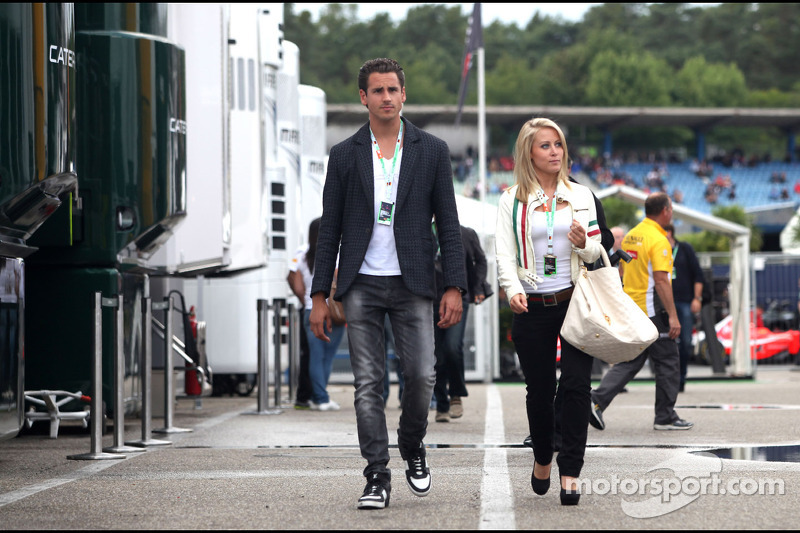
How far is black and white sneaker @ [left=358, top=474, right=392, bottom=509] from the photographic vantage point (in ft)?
19.2

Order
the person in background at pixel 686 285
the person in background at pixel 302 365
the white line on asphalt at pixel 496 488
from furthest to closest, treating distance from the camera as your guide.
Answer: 1. the person in background at pixel 686 285
2. the person in background at pixel 302 365
3. the white line on asphalt at pixel 496 488

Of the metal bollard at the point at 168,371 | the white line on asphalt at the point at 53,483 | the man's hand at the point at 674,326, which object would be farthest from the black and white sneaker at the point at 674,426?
the white line on asphalt at the point at 53,483

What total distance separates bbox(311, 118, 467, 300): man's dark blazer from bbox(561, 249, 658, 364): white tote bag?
1.70ft

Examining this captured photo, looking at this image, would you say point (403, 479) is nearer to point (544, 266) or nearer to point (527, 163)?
point (544, 266)

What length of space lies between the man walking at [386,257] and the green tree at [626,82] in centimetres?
11501

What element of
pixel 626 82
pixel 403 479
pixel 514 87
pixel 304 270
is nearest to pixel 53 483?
pixel 403 479

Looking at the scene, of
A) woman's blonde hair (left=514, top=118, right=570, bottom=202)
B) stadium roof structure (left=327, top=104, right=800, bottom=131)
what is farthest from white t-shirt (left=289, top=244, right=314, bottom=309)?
stadium roof structure (left=327, top=104, right=800, bottom=131)

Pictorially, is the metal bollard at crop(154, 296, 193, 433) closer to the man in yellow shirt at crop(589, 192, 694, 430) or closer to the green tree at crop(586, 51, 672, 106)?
the man in yellow shirt at crop(589, 192, 694, 430)

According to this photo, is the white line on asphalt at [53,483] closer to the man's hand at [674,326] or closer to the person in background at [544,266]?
the person in background at [544,266]

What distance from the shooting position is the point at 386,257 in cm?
606

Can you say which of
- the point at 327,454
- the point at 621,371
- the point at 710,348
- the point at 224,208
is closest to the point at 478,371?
the point at 710,348

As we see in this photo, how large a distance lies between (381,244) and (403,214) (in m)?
0.16

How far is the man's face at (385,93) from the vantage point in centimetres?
609

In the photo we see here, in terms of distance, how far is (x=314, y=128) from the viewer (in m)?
22.0
